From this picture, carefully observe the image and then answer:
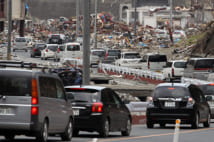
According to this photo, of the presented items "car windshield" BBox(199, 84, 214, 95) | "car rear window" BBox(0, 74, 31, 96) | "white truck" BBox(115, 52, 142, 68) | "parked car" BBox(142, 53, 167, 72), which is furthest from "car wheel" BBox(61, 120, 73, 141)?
"white truck" BBox(115, 52, 142, 68)

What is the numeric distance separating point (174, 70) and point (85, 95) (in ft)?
113

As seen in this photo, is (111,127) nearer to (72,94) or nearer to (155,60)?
(72,94)

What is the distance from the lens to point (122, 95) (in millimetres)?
41562

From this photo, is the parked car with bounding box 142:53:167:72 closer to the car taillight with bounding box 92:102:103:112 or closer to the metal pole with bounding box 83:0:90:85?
the metal pole with bounding box 83:0:90:85

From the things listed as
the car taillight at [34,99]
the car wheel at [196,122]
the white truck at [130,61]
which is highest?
the car taillight at [34,99]

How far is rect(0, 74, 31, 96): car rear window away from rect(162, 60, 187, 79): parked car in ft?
125

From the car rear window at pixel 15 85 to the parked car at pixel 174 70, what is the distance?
38165 mm

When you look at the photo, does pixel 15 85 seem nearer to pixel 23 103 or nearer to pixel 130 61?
pixel 23 103

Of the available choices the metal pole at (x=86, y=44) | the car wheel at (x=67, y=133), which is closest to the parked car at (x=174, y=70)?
the metal pole at (x=86, y=44)

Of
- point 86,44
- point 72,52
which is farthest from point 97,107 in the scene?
point 72,52

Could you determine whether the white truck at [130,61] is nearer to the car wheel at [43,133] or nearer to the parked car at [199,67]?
the parked car at [199,67]

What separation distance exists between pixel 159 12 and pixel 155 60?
11040cm

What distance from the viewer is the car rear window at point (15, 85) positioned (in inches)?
595

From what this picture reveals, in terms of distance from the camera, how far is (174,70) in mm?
53094
